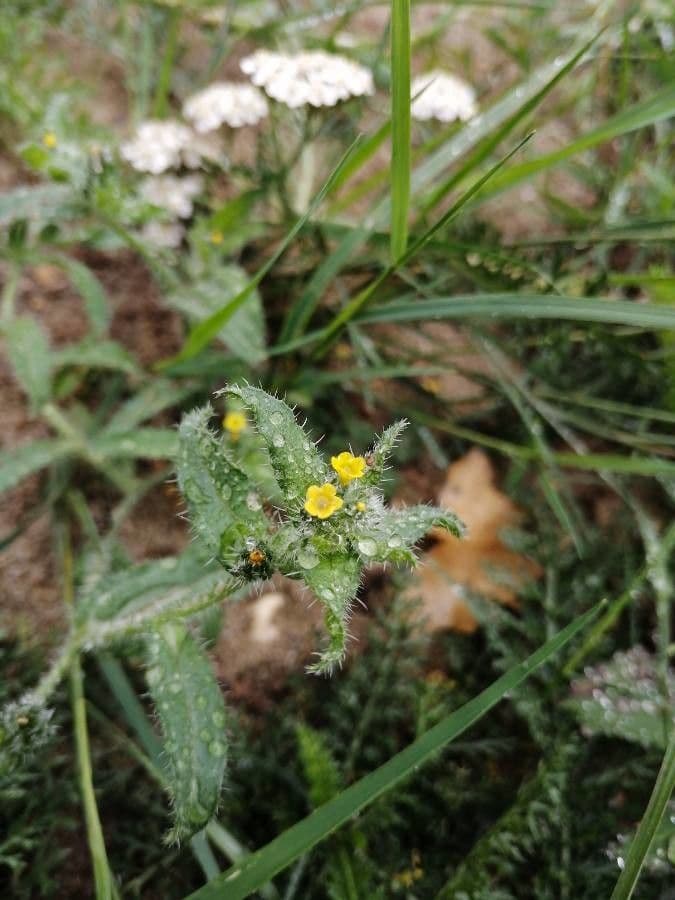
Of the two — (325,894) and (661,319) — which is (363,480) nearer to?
(661,319)

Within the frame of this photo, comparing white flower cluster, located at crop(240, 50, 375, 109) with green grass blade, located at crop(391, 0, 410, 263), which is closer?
green grass blade, located at crop(391, 0, 410, 263)

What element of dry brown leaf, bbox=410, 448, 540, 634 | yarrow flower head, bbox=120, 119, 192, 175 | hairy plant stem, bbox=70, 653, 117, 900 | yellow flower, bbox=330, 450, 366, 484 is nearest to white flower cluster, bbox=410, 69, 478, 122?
yarrow flower head, bbox=120, 119, 192, 175

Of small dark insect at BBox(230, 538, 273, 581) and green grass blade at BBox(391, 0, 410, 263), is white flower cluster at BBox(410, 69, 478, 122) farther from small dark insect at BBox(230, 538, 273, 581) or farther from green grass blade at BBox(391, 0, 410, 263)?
small dark insect at BBox(230, 538, 273, 581)

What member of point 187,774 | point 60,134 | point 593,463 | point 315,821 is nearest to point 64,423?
point 60,134

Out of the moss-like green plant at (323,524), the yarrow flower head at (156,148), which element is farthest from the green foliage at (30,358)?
the moss-like green plant at (323,524)

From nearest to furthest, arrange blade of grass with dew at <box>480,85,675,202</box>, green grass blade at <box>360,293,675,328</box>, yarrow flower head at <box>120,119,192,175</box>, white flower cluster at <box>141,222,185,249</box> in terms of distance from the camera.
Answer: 1. green grass blade at <box>360,293,675,328</box>
2. blade of grass with dew at <box>480,85,675,202</box>
3. yarrow flower head at <box>120,119,192,175</box>
4. white flower cluster at <box>141,222,185,249</box>
